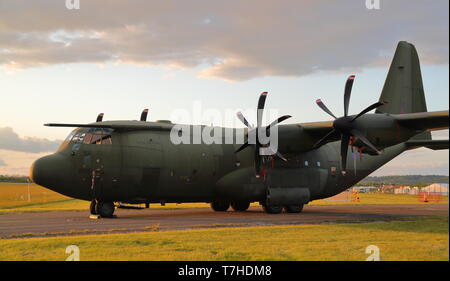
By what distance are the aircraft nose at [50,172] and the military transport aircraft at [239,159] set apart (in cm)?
5

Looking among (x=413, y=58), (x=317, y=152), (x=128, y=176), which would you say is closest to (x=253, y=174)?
(x=317, y=152)

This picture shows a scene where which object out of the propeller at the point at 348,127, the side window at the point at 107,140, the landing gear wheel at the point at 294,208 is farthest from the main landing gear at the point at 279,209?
the side window at the point at 107,140

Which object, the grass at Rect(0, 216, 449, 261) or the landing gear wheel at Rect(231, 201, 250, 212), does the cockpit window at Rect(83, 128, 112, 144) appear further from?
the landing gear wheel at Rect(231, 201, 250, 212)

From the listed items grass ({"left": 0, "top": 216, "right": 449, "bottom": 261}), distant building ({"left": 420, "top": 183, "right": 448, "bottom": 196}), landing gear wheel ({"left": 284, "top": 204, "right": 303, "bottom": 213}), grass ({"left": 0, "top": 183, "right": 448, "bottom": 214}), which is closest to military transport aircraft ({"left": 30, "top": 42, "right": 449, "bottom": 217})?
landing gear wheel ({"left": 284, "top": 204, "right": 303, "bottom": 213})

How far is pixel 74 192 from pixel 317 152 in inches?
603

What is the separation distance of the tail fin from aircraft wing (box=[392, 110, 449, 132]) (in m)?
8.77

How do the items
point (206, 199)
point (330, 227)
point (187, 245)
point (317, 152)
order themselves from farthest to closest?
point (317, 152) < point (206, 199) < point (330, 227) < point (187, 245)

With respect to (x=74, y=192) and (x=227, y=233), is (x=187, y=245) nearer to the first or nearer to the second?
(x=227, y=233)

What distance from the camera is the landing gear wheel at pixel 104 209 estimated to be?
23298mm

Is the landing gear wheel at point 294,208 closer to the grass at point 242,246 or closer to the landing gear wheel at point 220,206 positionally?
the landing gear wheel at point 220,206

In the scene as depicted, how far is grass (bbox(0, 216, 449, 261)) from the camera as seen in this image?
1117 cm

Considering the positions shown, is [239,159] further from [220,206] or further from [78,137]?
[78,137]

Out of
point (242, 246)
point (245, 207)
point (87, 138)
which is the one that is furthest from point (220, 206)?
point (242, 246)
